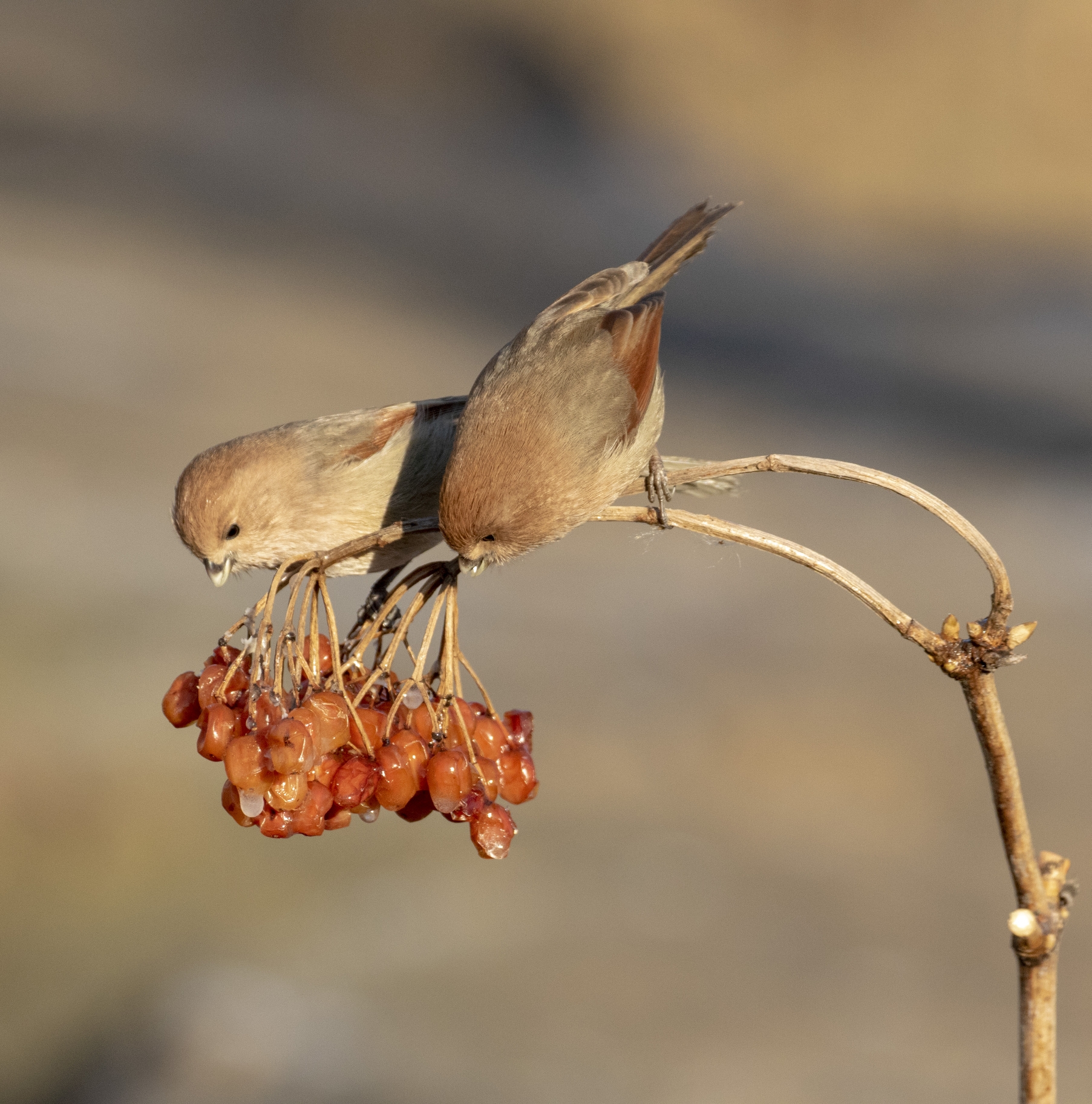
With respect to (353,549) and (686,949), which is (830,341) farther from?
(353,549)

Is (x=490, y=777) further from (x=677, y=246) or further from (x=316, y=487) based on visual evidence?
(x=677, y=246)

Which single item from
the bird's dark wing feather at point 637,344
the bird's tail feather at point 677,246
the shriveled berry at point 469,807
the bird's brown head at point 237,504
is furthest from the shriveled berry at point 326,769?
the bird's tail feather at point 677,246

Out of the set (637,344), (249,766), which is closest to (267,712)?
(249,766)

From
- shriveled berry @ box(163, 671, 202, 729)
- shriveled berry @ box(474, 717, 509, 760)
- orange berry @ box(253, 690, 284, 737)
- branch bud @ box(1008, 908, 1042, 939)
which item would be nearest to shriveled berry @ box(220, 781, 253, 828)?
orange berry @ box(253, 690, 284, 737)

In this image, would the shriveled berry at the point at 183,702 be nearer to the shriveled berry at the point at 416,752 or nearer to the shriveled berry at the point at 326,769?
the shriveled berry at the point at 326,769

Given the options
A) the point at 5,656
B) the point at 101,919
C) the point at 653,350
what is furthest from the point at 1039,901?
the point at 5,656

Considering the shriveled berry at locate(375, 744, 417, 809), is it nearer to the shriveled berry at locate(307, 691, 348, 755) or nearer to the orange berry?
the shriveled berry at locate(307, 691, 348, 755)

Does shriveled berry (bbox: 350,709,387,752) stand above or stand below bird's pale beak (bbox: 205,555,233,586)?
below
